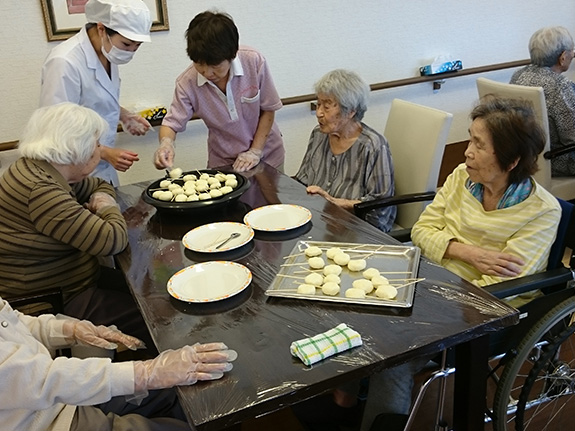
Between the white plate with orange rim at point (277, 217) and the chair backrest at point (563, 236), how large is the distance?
2.48 ft

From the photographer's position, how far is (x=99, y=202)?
187 centimetres

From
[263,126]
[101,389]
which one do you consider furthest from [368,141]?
[101,389]

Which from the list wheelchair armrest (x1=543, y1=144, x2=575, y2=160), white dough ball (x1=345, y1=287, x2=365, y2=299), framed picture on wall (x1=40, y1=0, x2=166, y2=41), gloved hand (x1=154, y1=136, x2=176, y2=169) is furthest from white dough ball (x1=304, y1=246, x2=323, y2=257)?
framed picture on wall (x1=40, y1=0, x2=166, y2=41)

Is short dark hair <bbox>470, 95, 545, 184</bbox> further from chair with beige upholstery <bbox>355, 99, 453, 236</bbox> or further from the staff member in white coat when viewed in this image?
the staff member in white coat

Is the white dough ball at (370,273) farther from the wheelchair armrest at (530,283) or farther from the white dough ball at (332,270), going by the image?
the wheelchair armrest at (530,283)

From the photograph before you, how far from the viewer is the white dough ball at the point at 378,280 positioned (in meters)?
1.31

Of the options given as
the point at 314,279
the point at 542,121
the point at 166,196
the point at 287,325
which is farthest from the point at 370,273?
the point at 542,121

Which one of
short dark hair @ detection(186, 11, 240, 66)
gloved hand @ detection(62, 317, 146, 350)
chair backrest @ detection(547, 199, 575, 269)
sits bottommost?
gloved hand @ detection(62, 317, 146, 350)

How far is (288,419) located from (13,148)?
6.69 feet

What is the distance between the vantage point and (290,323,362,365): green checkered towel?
3.59 ft

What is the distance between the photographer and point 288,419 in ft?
6.33

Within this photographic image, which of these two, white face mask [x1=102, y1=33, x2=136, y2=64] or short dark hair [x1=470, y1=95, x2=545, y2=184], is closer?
short dark hair [x1=470, y1=95, x2=545, y2=184]

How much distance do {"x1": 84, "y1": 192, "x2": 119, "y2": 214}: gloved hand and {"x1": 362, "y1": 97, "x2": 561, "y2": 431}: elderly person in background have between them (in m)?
1.04

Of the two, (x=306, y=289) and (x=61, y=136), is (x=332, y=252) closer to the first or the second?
(x=306, y=289)
